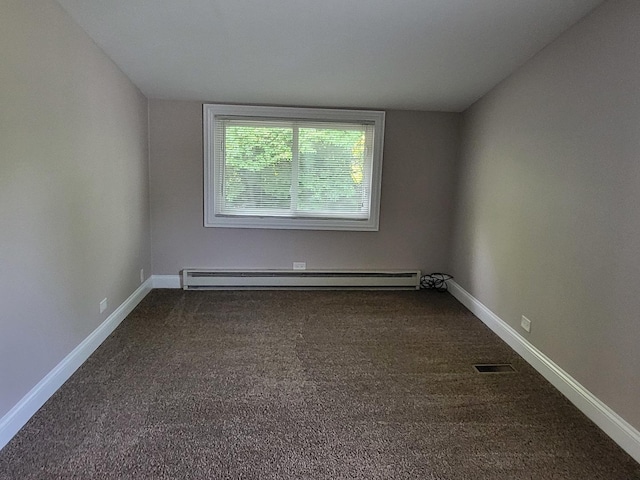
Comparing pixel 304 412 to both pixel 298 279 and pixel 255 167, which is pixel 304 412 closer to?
pixel 298 279

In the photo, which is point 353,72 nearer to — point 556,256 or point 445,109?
point 445,109

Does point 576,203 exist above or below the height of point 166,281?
above

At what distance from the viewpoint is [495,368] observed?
9.37 ft

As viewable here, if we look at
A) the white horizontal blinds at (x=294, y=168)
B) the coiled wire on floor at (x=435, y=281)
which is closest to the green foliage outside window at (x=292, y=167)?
the white horizontal blinds at (x=294, y=168)

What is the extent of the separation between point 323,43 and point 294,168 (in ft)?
5.50

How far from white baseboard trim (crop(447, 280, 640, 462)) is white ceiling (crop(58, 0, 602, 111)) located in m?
2.07

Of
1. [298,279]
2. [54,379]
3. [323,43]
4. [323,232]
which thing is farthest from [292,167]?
[54,379]

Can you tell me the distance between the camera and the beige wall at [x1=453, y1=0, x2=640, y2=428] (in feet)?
6.88

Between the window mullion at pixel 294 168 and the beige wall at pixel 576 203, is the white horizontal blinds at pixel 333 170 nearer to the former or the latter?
the window mullion at pixel 294 168

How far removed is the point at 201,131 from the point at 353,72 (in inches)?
69.5

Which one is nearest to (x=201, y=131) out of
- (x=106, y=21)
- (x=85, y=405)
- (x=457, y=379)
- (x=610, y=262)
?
(x=106, y=21)

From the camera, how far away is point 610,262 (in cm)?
221

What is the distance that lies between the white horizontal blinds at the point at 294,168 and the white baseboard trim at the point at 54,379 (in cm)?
165

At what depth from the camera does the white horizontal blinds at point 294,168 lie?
4.39m
